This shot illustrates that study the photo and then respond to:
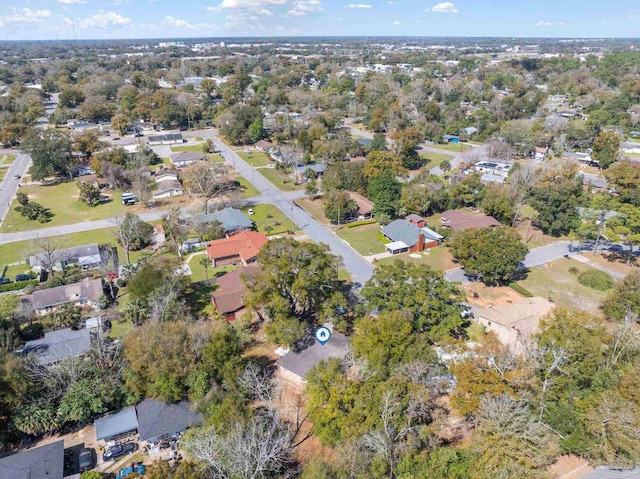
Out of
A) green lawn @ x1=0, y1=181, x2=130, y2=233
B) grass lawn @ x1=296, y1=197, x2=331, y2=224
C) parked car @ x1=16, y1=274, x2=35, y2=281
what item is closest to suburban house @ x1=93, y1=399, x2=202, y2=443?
parked car @ x1=16, y1=274, x2=35, y2=281

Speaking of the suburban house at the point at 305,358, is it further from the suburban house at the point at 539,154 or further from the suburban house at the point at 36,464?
the suburban house at the point at 539,154

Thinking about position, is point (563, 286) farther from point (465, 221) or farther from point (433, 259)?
point (465, 221)

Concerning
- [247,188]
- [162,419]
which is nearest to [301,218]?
[247,188]

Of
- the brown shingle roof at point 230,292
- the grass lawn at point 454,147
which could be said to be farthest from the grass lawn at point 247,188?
the grass lawn at point 454,147

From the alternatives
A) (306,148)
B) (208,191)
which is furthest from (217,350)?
(306,148)

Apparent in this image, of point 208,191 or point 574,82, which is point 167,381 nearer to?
point 208,191
